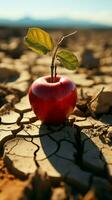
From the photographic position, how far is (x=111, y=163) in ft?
9.74

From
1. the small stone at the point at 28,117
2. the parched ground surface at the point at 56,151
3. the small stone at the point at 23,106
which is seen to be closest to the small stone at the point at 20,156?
the parched ground surface at the point at 56,151

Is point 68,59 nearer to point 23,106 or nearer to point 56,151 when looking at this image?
point 56,151

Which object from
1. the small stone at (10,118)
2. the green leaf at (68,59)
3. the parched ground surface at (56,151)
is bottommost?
the small stone at (10,118)

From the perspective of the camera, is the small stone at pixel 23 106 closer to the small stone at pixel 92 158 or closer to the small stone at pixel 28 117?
the small stone at pixel 28 117

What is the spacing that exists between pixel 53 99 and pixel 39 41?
0.51 m

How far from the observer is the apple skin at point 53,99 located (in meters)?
3.43

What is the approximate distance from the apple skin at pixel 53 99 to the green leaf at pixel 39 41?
0.91 ft

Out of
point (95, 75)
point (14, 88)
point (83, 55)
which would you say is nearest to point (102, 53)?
point (83, 55)

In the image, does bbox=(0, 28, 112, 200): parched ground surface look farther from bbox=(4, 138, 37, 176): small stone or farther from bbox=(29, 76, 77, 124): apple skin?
bbox=(29, 76, 77, 124): apple skin

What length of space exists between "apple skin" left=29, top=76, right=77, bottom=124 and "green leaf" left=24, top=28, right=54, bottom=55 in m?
0.28

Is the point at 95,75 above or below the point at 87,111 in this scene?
below

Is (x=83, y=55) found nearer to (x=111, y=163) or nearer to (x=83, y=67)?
(x=83, y=67)

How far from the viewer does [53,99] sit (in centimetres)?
343

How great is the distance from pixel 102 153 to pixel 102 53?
5.46 meters
